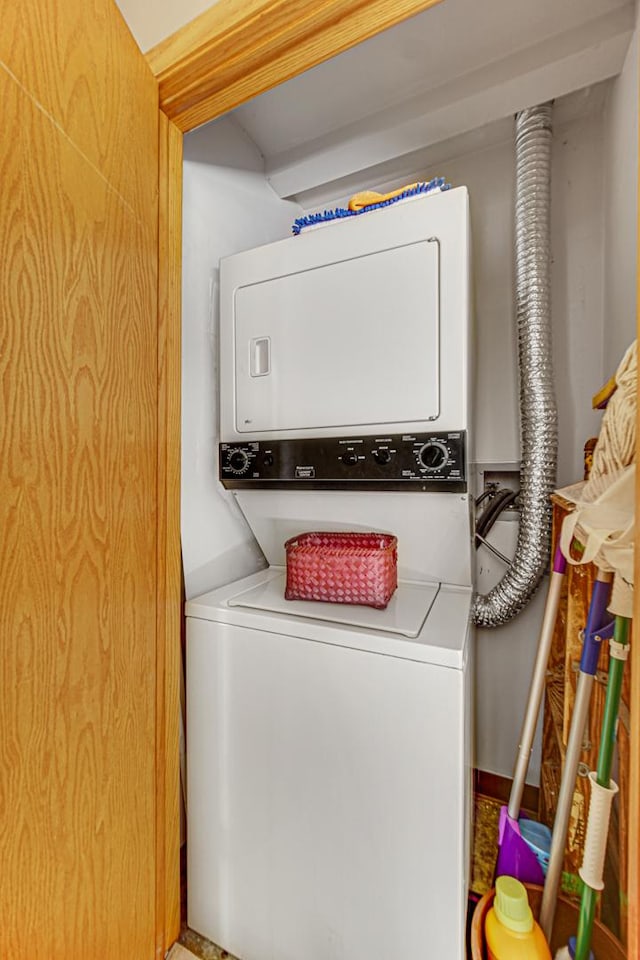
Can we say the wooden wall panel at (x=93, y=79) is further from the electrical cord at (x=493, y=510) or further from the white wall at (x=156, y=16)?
the electrical cord at (x=493, y=510)

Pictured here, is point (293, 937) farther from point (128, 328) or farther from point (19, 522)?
point (128, 328)

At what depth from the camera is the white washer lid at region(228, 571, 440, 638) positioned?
112 cm

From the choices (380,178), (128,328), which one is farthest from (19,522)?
(380,178)

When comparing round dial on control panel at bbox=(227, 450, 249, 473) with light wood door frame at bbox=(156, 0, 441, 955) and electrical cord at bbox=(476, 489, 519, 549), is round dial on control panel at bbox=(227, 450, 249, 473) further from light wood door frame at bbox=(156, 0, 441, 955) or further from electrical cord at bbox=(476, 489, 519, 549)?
electrical cord at bbox=(476, 489, 519, 549)

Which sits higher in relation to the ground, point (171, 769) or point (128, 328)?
point (128, 328)

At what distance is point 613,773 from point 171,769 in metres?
1.26

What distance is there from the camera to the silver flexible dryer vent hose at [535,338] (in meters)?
1.61

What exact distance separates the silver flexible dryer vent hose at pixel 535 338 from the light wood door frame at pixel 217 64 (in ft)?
2.90

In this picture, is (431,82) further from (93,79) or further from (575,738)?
(575,738)

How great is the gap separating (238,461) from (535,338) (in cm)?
118

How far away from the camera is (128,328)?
1.08m

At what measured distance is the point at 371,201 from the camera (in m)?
1.38

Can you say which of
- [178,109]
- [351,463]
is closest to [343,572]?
[351,463]

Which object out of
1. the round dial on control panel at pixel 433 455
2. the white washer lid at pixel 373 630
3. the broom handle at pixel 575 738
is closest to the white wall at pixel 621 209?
the round dial on control panel at pixel 433 455
